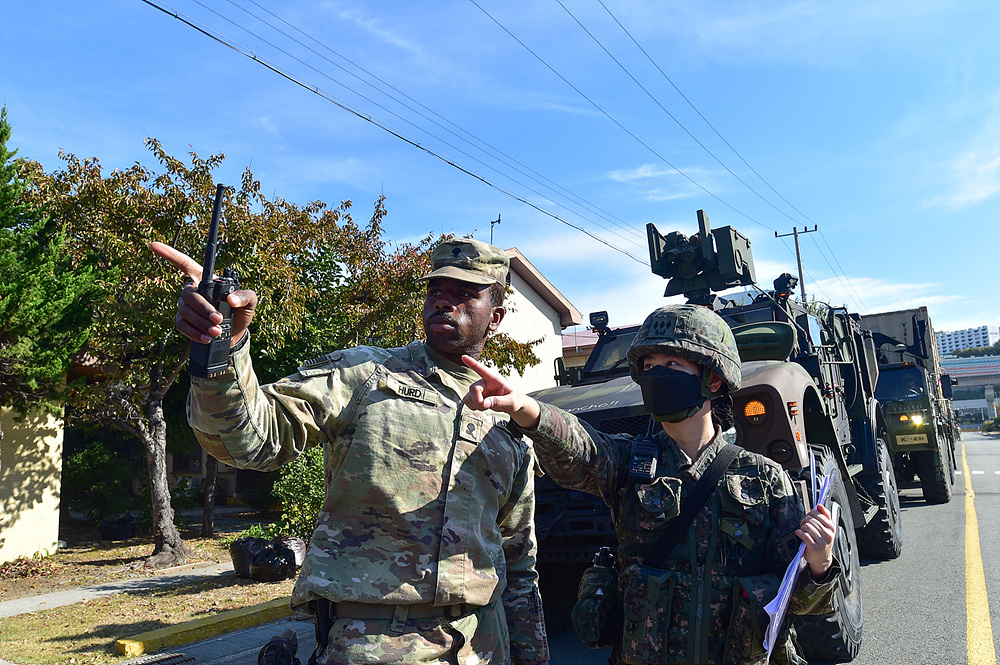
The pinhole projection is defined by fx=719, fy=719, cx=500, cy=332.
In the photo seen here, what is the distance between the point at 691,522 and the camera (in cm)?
211

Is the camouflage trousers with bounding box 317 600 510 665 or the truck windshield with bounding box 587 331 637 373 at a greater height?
the truck windshield with bounding box 587 331 637 373

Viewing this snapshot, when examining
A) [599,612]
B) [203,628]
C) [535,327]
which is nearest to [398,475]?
[599,612]

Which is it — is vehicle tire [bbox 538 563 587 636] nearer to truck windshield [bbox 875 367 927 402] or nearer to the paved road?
the paved road

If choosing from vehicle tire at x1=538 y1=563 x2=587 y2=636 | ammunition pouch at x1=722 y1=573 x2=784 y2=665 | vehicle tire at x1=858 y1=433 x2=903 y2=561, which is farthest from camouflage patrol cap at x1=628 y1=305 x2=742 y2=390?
vehicle tire at x1=858 y1=433 x2=903 y2=561

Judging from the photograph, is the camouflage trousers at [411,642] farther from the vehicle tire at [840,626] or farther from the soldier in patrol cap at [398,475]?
the vehicle tire at [840,626]

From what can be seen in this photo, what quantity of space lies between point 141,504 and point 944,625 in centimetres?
1097

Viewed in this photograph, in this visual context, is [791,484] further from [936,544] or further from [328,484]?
[936,544]

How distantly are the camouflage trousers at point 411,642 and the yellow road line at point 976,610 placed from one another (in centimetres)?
378

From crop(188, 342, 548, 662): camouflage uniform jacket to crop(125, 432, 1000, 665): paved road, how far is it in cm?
316

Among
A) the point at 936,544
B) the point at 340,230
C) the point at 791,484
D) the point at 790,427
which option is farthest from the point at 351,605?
the point at 340,230

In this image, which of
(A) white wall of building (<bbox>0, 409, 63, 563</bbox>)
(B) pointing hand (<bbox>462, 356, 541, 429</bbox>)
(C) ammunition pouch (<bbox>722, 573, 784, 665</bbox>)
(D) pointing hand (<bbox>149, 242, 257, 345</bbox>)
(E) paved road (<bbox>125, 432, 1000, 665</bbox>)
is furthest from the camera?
(A) white wall of building (<bbox>0, 409, 63, 563</bbox>)

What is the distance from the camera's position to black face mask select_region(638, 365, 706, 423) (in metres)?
2.17

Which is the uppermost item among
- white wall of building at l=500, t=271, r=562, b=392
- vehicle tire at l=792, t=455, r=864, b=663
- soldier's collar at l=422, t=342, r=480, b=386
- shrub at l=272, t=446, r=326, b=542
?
white wall of building at l=500, t=271, r=562, b=392

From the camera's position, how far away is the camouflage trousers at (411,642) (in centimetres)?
177
